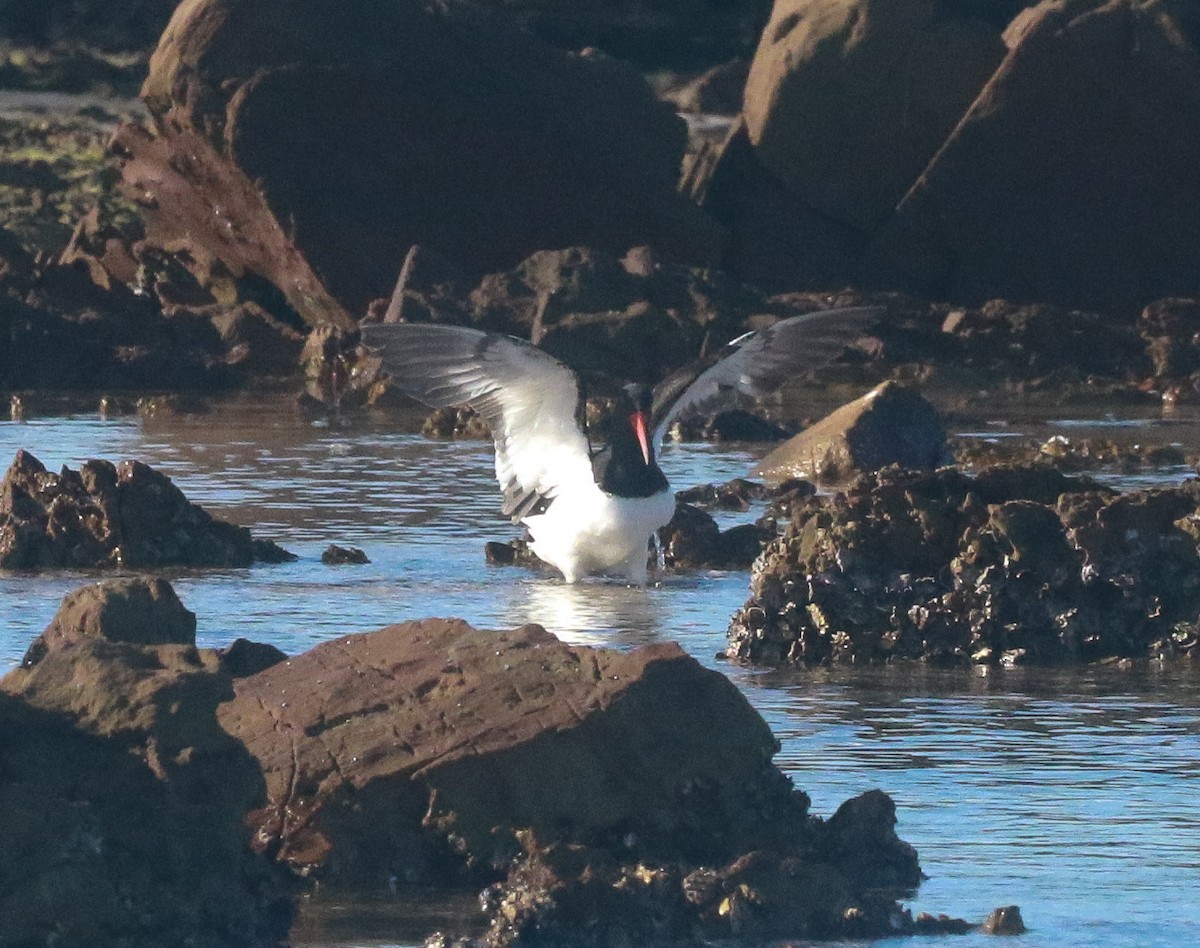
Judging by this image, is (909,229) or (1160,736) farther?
(909,229)

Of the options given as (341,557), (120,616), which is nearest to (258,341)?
(341,557)

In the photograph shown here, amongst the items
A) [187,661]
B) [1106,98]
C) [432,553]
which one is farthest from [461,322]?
[187,661]

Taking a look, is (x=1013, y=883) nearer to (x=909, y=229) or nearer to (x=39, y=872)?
(x=39, y=872)

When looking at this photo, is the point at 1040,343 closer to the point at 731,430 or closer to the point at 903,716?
the point at 731,430

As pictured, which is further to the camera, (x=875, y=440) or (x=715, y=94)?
(x=715, y=94)

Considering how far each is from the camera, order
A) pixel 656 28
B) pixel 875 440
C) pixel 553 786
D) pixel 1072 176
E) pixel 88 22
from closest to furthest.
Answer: pixel 553 786, pixel 875 440, pixel 1072 176, pixel 656 28, pixel 88 22

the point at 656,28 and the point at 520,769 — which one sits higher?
the point at 656,28

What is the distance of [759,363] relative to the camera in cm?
1318

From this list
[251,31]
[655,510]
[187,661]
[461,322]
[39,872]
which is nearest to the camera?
[39,872]

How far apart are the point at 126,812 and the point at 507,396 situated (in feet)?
23.3

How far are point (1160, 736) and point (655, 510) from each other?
4.45 metres

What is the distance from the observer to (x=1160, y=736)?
8.02 meters

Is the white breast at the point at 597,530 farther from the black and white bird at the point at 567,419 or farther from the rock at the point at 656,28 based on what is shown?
the rock at the point at 656,28

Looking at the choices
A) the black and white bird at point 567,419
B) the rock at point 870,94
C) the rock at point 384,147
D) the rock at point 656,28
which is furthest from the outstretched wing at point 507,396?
the rock at point 656,28
